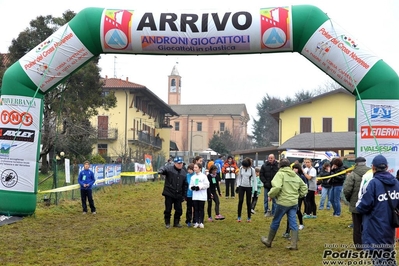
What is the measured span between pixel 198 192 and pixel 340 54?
181 inches

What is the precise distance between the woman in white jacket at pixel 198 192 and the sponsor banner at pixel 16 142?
4.28 m

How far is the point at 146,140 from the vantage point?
5662 cm

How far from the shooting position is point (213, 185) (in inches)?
573

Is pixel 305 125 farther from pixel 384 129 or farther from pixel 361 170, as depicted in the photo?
pixel 361 170

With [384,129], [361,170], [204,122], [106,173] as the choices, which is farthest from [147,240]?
[204,122]

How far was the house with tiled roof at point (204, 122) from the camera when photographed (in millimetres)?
103312

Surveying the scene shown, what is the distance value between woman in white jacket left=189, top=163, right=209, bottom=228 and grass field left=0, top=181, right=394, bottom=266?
394mm

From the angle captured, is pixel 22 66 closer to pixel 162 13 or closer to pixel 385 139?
pixel 162 13

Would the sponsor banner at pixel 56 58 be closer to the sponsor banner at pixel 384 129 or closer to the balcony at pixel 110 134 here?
the sponsor banner at pixel 384 129

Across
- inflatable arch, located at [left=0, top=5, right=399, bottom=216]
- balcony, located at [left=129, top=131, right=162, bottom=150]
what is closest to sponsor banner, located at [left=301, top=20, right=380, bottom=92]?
inflatable arch, located at [left=0, top=5, right=399, bottom=216]

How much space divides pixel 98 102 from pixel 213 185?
20.2 m

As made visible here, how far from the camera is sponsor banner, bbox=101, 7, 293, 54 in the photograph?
12.5 metres

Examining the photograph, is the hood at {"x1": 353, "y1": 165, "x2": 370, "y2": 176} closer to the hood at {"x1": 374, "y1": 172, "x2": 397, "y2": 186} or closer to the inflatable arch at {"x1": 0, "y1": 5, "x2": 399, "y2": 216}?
the inflatable arch at {"x1": 0, "y1": 5, "x2": 399, "y2": 216}

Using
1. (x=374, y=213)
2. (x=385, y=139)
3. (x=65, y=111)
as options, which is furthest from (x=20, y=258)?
(x=65, y=111)
